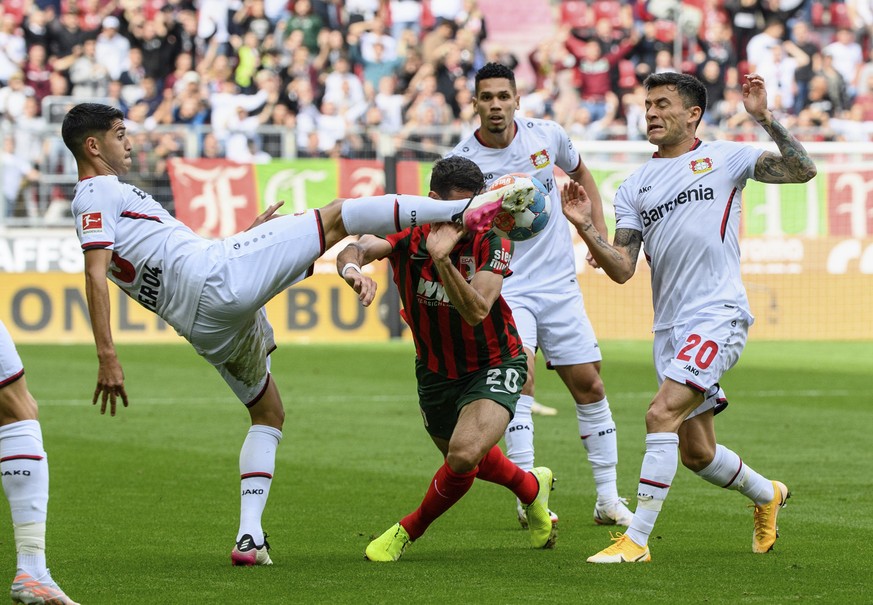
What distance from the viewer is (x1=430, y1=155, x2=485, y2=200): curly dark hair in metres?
Result: 6.97

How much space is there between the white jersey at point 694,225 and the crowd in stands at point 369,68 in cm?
1475

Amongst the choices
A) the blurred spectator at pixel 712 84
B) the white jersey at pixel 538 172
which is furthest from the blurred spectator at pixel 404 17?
the white jersey at pixel 538 172

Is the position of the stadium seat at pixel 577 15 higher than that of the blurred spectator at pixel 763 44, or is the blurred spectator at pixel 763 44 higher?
the stadium seat at pixel 577 15

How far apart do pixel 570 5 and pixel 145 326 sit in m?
11.3

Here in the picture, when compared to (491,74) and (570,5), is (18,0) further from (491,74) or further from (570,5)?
(491,74)

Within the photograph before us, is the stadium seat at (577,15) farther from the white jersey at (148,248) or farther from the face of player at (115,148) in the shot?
the white jersey at (148,248)

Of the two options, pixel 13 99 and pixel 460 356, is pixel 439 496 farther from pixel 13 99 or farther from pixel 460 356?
pixel 13 99

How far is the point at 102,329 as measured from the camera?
625 centimetres

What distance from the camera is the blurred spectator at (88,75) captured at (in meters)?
23.4

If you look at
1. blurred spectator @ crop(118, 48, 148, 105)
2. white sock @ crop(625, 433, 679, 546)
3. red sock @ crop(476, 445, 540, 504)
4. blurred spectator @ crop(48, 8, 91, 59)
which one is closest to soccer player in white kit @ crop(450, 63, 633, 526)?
red sock @ crop(476, 445, 540, 504)

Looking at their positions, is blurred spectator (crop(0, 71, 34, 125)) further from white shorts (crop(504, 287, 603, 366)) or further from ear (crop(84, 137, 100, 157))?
ear (crop(84, 137, 100, 157))

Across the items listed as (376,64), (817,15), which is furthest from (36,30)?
(817,15)

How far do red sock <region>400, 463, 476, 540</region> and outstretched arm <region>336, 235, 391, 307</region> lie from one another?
950 millimetres

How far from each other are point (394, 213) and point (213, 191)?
595 inches
